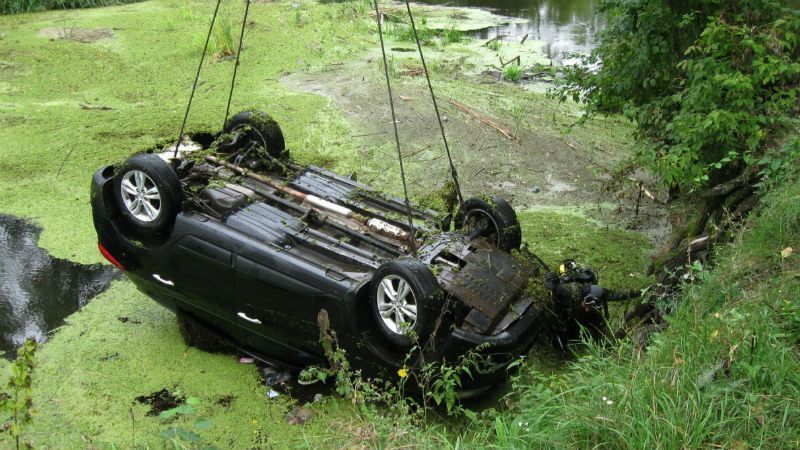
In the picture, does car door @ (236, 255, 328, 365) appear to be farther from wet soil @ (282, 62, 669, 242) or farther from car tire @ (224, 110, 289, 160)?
wet soil @ (282, 62, 669, 242)

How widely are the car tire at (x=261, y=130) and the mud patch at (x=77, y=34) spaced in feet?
23.4

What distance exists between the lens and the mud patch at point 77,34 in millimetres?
11891

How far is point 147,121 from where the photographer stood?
9148 millimetres

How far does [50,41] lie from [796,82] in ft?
36.1

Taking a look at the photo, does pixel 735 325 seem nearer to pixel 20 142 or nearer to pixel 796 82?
pixel 796 82

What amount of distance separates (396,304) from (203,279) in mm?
1481

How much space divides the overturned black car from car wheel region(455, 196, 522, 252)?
0.01m

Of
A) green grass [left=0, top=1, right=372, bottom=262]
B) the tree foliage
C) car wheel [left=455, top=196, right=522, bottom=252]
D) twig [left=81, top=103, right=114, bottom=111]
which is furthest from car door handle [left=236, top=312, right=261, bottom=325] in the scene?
twig [left=81, top=103, right=114, bottom=111]

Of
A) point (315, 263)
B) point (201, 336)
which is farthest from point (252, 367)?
point (315, 263)

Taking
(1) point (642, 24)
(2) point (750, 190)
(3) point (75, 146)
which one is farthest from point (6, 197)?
(2) point (750, 190)

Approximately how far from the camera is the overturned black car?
4293 mm

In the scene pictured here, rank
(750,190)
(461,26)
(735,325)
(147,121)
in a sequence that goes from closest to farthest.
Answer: (735,325) < (750,190) < (147,121) < (461,26)

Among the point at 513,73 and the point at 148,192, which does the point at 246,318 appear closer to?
the point at 148,192

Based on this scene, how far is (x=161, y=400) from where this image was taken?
4.83 m
